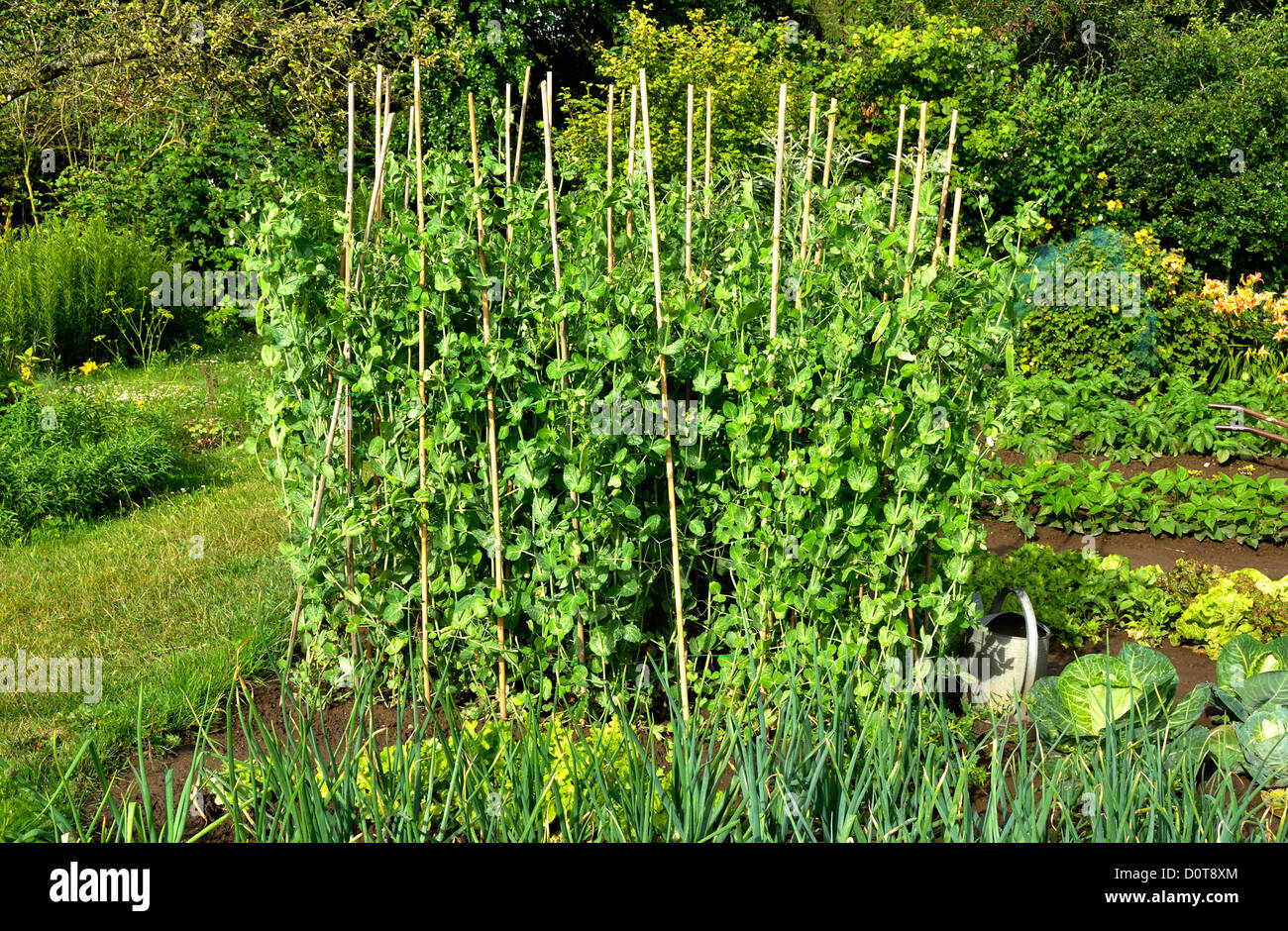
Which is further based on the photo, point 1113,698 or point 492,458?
point 492,458

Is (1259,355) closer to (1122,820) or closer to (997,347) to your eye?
(997,347)

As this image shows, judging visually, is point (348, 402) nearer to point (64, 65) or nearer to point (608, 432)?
point (608, 432)

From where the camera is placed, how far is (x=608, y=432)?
10.1 feet

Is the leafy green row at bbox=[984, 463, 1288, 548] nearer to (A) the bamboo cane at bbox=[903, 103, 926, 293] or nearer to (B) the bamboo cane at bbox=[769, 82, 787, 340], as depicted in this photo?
(A) the bamboo cane at bbox=[903, 103, 926, 293]

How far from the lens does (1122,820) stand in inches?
86.7

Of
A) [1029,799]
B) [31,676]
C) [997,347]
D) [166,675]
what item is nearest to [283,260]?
[166,675]

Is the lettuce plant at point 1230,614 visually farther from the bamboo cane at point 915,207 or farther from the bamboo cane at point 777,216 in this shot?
the bamboo cane at point 777,216

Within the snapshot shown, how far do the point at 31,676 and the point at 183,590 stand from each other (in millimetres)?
798

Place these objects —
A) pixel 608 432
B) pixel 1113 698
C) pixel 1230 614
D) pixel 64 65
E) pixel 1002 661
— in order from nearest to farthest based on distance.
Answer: pixel 1113 698 < pixel 608 432 < pixel 1002 661 < pixel 1230 614 < pixel 64 65

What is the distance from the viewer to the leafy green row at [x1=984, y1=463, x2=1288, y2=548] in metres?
4.96

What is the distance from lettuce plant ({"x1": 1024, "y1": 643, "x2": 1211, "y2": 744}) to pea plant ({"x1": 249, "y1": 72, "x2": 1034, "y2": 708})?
14.4 inches

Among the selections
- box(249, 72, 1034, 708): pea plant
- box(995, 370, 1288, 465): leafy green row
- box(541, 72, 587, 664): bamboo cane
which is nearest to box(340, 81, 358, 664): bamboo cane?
box(249, 72, 1034, 708): pea plant

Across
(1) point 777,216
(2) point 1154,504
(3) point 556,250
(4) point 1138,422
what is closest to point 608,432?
(3) point 556,250

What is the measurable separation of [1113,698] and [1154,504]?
2.49 metres
